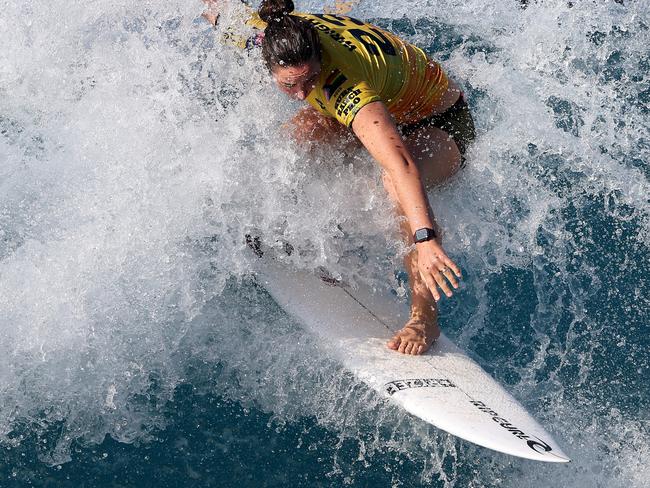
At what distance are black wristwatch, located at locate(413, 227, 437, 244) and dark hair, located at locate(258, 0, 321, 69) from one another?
92 centimetres

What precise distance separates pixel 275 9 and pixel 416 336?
1.75 meters

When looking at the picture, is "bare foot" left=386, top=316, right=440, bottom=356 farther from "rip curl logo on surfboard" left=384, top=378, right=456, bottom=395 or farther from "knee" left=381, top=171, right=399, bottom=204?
"knee" left=381, top=171, right=399, bottom=204

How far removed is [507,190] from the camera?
5.27 meters

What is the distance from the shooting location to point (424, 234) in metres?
3.77

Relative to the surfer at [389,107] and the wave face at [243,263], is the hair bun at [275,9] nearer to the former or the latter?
the surfer at [389,107]

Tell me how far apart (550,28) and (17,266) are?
4.20 meters

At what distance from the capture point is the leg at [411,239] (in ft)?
14.2

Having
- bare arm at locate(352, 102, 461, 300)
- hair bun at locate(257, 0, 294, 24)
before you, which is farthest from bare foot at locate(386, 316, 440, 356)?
hair bun at locate(257, 0, 294, 24)

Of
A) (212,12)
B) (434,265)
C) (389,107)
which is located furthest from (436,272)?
(212,12)

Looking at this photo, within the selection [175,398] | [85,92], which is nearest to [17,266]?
[175,398]

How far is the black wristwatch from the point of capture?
148 inches

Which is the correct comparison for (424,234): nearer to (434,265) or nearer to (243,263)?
(434,265)

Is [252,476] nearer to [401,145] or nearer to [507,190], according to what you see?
[401,145]

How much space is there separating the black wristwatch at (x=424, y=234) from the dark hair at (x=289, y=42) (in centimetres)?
92
